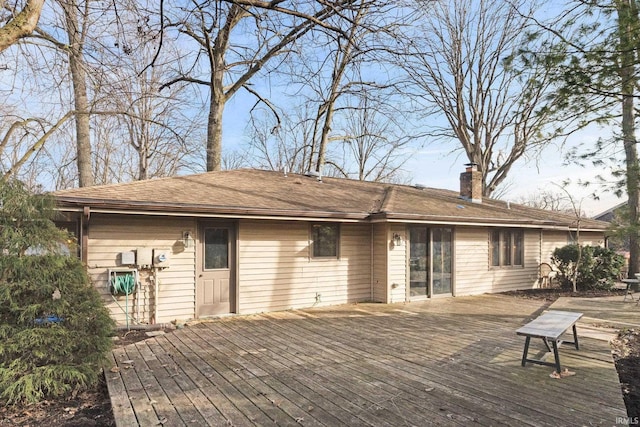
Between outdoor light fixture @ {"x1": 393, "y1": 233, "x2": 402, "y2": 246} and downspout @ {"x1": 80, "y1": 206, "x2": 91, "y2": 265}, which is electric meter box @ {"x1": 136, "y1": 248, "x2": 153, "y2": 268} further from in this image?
outdoor light fixture @ {"x1": 393, "y1": 233, "x2": 402, "y2": 246}

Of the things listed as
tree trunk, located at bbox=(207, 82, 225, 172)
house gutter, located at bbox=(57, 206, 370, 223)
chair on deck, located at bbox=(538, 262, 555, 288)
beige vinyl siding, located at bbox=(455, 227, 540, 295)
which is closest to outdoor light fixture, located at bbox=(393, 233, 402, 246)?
house gutter, located at bbox=(57, 206, 370, 223)

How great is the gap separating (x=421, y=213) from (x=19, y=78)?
8.71 meters

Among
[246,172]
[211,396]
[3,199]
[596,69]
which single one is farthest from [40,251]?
[246,172]

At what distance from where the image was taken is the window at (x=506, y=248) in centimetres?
1196

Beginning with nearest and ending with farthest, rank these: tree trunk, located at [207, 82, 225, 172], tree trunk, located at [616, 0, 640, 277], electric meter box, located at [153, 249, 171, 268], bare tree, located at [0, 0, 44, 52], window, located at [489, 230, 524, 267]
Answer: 1. tree trunk, located at [616, 0, 640, 277]
2. bare tree, located at [0, 0, 44, 52]
3. electric meter box, located at [153, 249, 171, 268]
4. window, located at [489, 230, 524, 267]
5. tree trunk, located at [207, 82, 225, 172]

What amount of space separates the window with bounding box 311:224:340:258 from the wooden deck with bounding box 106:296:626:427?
2232 mm

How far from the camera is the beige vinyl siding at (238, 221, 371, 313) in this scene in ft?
27.5

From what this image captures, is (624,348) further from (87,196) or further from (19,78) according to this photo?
(19,78)

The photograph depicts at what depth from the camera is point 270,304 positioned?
340 inches

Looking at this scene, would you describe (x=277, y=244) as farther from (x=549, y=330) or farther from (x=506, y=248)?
(x=506, y=248)

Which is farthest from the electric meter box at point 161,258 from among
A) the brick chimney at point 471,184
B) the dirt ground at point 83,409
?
the brick chimney at point 471,184

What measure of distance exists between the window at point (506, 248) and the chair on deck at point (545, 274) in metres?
1.05

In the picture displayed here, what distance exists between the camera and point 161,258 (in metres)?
7.31

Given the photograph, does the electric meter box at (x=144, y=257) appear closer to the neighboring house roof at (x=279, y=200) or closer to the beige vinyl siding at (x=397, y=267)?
the neighboring house roof at (x=279, y=200)
